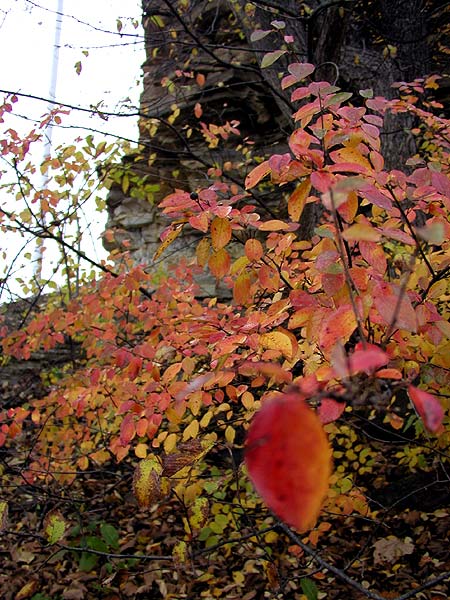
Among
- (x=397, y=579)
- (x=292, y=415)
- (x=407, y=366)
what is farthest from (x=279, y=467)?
(x=397, y=579)

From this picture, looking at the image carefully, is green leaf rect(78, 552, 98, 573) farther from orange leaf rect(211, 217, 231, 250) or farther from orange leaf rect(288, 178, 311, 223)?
orange leaf rect(288, 178, 311, 223)

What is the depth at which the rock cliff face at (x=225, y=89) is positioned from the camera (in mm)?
4203

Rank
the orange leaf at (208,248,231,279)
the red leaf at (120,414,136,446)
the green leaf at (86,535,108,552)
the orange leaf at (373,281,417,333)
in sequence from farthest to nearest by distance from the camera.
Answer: the green leaf at (86,535,108,552), the red leaf at (120,414,136,446), the orange leaf at (208,248,231,279), the orange leaf at (373,281,417,333)

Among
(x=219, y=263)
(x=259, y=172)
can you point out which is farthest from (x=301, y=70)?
(x=219, y=263)

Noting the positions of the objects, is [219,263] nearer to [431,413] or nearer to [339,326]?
[339,326]

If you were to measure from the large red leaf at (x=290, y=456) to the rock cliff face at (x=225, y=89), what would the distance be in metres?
3.61

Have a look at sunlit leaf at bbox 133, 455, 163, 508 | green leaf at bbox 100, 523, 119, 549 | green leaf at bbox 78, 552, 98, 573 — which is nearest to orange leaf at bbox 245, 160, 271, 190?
sunlit leaf at bbox 133, 455, 163, 508

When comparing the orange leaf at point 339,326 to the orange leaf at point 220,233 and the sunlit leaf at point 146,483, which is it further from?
the sunlit leaf at point 146,483

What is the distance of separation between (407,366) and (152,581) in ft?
7.75

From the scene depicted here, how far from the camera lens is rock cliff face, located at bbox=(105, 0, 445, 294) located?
4203 millimetres

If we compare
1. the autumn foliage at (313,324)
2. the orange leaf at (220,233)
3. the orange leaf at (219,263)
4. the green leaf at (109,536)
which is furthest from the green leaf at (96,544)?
the orange leaf at (220,233)

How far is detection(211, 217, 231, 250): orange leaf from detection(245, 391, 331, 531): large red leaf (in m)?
0.84

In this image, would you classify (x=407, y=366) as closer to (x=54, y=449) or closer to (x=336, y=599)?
(x=336, y=599)

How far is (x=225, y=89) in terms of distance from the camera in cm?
582
